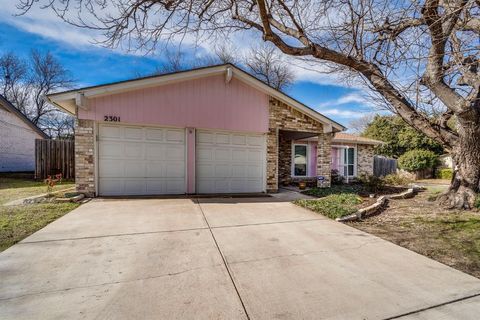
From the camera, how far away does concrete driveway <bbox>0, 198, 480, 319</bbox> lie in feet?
7.30

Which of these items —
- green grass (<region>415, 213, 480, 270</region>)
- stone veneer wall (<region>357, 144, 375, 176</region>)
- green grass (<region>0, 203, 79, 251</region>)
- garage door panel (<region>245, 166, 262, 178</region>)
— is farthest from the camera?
stone veneer wall (<region>357, 144, 375, 176</region>)

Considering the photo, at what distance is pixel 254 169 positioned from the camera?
9.20m

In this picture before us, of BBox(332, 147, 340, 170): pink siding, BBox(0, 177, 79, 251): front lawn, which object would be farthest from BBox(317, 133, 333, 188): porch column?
BBox(0, 177, 79, 251): front lawn

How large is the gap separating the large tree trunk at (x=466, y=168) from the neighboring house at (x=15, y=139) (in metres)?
20.6

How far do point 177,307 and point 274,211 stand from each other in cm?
427

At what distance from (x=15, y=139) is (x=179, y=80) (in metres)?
14.3

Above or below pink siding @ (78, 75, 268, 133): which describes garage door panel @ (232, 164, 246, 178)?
below

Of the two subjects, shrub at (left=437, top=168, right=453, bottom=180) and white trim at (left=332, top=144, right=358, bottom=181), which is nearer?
white trim at (left=332, top=144, right=358, bottom=181)

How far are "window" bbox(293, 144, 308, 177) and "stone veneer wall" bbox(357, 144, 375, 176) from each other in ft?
13.8

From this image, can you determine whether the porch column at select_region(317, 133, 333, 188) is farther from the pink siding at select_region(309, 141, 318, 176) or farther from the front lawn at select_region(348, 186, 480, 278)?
the front lawn at select_region(348, 186, 480, 278)

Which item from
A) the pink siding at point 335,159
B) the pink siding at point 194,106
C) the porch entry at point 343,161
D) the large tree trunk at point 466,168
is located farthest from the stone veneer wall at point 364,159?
the pink siding at point 194,106

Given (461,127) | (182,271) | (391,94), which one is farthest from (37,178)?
(461,127)

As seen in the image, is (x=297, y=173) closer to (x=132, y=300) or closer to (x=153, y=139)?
(x=153, y=139)

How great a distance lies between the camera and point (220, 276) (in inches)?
111
